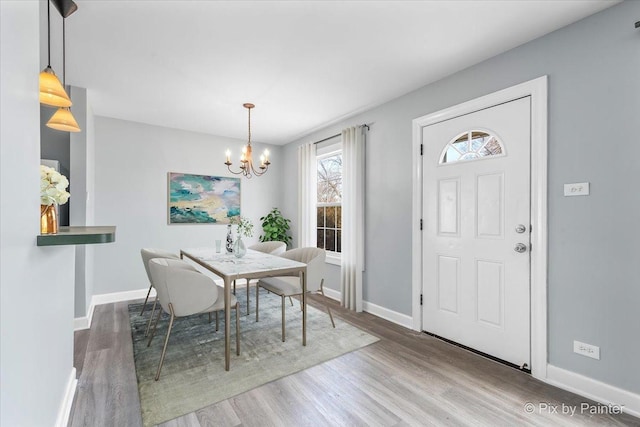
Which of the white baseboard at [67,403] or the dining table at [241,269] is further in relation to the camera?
the dining table at [241,269]

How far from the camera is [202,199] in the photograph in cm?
481

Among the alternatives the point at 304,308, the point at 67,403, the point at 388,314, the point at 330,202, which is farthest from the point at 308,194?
the point at 67,403

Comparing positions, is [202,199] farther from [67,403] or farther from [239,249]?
[67,403]

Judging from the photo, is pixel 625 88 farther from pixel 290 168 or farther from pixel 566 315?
pixel 290 168

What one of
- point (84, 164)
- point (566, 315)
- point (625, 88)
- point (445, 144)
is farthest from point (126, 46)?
point (566, 315)

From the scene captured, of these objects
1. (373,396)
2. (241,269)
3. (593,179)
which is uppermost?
(593,179)

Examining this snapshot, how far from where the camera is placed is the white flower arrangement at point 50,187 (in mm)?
1334

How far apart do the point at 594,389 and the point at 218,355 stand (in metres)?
2.71

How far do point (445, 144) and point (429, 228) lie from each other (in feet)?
2.71

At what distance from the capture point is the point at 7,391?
0.91 m

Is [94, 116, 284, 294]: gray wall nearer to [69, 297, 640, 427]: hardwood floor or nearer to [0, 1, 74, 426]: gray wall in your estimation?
[69, 297, 640, 427]: hardwood floor

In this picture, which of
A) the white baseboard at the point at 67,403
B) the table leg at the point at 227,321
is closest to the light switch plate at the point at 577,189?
the table leg at the point at 227,321

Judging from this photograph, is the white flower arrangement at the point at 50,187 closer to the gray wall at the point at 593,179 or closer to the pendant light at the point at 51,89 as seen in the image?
the pendant light at the point at 51,89

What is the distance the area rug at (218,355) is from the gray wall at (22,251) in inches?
24.9
